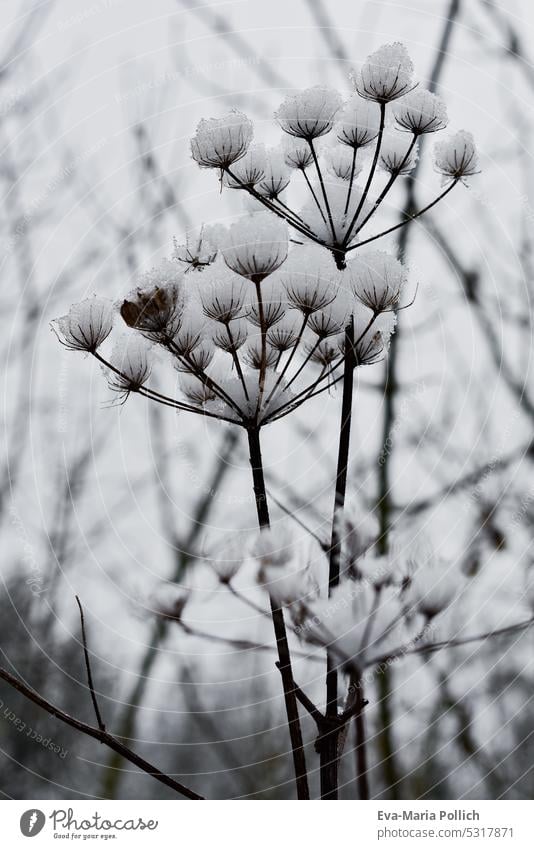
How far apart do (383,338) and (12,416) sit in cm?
126

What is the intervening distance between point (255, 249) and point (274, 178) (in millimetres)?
132

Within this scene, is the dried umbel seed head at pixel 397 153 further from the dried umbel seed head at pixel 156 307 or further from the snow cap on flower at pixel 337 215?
the dried umbel seed head at pixel 156 307

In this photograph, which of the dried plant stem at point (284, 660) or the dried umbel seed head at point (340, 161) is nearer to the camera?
the dried plant stem at point (284, 660)

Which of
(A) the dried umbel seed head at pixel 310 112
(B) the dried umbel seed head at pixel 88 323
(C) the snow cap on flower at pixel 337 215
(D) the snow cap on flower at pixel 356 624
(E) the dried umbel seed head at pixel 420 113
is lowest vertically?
(D) the snow cap on flower at pixel 356 624

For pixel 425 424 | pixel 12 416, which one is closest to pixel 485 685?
pixel 425 424

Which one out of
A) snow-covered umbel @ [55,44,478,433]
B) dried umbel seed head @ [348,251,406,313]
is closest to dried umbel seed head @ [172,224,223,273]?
snow-covered umbel @ [55,44,478,433]

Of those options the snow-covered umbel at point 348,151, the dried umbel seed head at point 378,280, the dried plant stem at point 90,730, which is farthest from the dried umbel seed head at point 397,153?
the dried plant stem at point 90,730

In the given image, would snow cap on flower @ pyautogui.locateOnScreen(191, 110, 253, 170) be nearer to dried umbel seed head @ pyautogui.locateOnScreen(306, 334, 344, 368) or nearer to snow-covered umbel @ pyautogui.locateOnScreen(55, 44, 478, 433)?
snow-covered umbel @ pyautogui.locateOnScreen(55, 44, 478, 433)

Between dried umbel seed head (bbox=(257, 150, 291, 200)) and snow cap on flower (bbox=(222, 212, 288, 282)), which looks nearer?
snow cap on flower (bbox=(222, 212, 288, 282))

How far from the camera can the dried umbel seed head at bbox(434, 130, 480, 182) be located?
0.58 meters

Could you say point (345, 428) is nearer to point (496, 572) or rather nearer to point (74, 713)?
point (496, 572)

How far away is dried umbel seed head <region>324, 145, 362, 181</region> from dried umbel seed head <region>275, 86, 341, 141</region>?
48mm

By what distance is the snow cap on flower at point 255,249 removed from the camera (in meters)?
0.48

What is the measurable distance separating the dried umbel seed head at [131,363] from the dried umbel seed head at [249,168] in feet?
0.45
